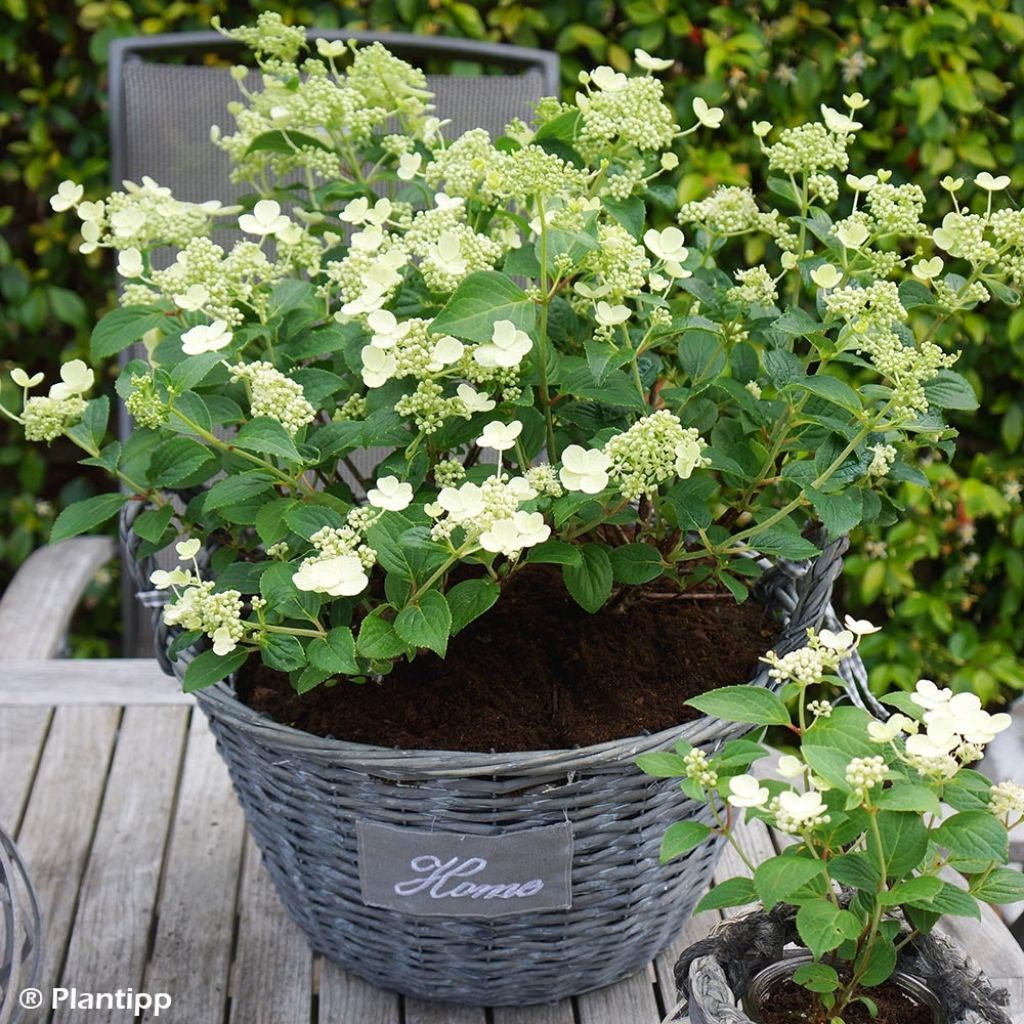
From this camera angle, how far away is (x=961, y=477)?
2.14 metres

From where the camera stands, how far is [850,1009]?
699 millimetres

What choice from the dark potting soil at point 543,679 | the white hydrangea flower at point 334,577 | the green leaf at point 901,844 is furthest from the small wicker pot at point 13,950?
the green leaf at point 901,844

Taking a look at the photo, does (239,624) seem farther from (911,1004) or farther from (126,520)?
(911,1004)

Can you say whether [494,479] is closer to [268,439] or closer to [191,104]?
[268,439]

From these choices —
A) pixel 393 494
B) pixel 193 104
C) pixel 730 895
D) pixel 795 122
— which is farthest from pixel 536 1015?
pixel 795 122

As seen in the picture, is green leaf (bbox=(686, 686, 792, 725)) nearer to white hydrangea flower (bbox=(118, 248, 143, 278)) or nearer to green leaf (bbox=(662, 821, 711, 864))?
green leaf (bbox=(662, 821, 711, 864))

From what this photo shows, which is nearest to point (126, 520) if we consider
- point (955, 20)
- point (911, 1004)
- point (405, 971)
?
point (405, 971)

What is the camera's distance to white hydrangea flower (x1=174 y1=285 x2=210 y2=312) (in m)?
0.81

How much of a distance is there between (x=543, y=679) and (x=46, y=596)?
84 centimetres

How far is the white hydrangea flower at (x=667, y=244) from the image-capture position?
0.81 meters

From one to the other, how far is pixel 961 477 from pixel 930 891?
166cm

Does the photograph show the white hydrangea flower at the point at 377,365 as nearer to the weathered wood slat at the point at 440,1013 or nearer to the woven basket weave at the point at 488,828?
the woven basket weave at the point at 488,828

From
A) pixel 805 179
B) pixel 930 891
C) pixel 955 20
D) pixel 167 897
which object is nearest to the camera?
pixel 930 891

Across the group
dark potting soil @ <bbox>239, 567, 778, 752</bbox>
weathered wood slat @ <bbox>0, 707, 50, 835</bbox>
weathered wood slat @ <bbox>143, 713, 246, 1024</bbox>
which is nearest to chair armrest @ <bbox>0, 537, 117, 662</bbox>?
weathered wood slat @ <bbox>0, 707, 50, 835</bbox>
